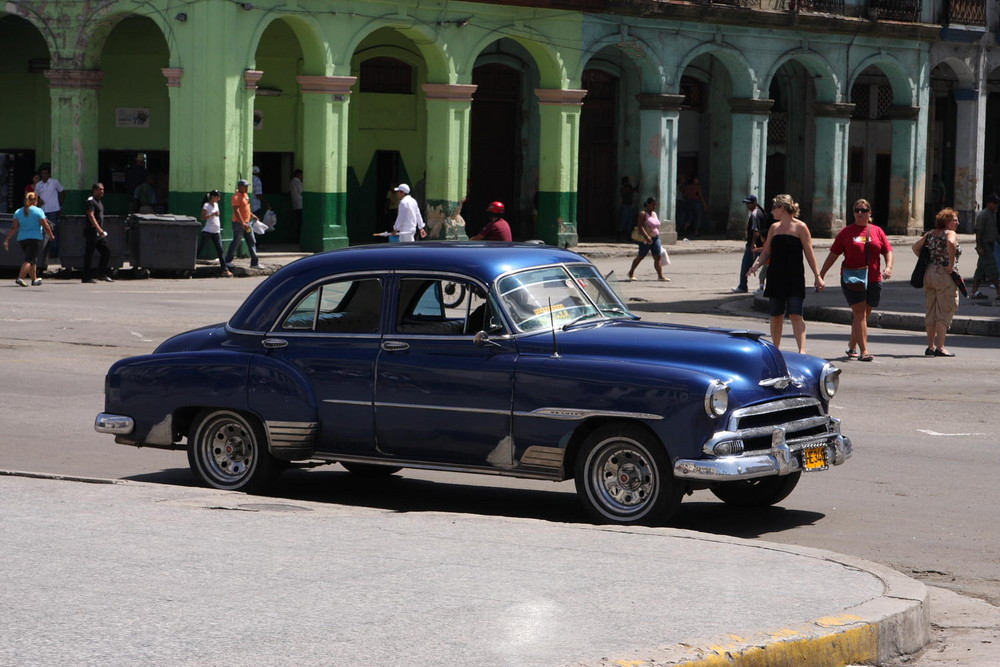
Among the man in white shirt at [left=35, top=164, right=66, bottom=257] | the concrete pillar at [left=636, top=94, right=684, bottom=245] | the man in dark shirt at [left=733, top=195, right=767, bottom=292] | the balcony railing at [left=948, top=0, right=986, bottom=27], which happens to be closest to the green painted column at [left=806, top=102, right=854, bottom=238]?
the balcony railing at [left=948, top=0, right=986, bottom=27]

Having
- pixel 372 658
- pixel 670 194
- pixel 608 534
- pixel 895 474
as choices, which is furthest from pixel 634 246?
pixel 372 658

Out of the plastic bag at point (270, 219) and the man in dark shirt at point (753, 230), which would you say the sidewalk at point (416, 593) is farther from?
the plastic bag at point (270, 219)

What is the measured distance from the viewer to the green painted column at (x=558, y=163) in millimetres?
36750

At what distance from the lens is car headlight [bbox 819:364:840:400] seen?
929 centimetres

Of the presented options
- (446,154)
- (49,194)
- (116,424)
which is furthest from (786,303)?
(446,154)

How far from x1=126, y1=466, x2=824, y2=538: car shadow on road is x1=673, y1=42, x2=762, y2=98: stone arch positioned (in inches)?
1176

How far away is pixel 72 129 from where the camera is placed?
31281 mm

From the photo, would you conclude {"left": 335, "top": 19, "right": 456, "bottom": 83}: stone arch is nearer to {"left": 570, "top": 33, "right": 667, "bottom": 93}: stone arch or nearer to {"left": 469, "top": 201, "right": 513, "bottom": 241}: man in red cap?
{"left": 570, "top": 33, "right": 667, "bottom": 93}: stone arch

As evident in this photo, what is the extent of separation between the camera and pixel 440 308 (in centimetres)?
941

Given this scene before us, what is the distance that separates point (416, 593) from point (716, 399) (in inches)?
90.6

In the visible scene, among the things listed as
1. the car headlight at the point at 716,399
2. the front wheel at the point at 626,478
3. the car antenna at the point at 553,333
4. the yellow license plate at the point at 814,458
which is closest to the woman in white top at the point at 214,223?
the car antenna at the point at 553,333

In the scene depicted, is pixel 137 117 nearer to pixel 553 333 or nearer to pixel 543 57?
pixel 543 57

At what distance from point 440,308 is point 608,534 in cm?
197

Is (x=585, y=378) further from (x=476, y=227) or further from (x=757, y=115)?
(x=757, y=115)
